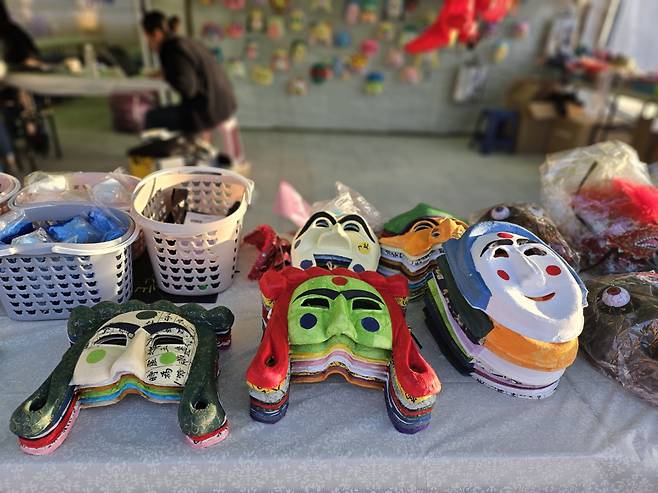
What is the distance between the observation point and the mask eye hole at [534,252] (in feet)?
3.05

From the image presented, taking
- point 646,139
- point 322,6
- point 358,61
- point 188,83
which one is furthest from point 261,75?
point 646,139

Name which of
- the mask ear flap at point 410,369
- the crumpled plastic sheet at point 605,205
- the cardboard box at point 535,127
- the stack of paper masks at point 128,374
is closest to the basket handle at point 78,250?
the stack of paper masks at point 128,374

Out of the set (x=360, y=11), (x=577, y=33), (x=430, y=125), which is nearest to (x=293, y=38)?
(x=360, y=11)

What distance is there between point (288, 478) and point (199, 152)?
2474mm

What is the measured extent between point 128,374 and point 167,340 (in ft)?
0.28

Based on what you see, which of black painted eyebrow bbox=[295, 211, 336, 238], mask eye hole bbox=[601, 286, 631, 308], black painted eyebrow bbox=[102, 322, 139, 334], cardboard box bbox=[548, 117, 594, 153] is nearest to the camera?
black painted eyebrow bbox=[102, 322, 139, 334]

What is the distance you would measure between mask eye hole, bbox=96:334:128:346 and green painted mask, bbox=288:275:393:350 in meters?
0.30

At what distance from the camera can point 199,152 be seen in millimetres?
2961

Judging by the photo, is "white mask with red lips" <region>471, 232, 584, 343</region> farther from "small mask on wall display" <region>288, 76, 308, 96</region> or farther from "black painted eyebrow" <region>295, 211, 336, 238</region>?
"small mask on wall display" <region>288, 76, 308, 96</region>

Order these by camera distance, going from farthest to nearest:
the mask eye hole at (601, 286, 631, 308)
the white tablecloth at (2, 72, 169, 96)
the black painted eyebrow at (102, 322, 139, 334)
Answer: the white tablecloth at (2, 72, 169, 96) → the mask eye hole at (601, 286, 631, 308) → the black painted eyebrow at (102, 322, 139, 334)

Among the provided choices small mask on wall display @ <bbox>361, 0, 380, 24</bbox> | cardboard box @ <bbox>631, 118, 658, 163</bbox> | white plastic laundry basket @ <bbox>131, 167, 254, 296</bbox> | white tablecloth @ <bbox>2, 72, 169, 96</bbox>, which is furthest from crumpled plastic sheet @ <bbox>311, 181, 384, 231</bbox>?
small mask on wall display @ <bbox>361, 0, 380, 24</bbox>

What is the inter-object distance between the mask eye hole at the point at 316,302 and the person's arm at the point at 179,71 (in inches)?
97.5

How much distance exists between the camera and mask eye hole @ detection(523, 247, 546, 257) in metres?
0.93

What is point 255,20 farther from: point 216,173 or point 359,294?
point 359,294
